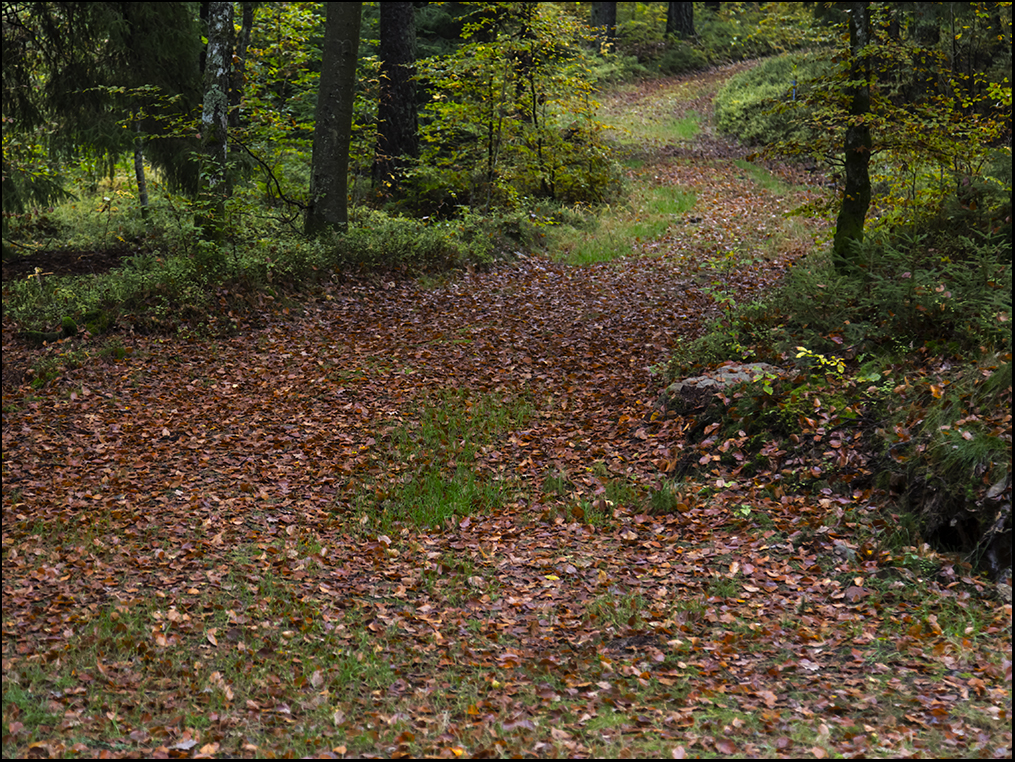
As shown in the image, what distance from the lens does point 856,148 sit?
31.1 feet

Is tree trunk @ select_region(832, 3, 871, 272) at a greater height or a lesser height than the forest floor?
greater

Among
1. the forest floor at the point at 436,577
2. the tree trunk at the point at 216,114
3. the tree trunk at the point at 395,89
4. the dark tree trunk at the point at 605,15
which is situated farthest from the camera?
the dark tree trunk at the point at 605,15

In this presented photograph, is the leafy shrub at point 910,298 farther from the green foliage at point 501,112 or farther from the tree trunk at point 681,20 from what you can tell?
the tree trunk at point 681,20

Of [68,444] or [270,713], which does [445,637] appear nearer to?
[270,713]

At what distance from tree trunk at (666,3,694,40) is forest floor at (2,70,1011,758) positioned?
31141 millimetres

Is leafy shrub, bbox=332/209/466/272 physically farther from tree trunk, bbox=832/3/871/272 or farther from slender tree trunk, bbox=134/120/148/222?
tree trunk, bbox=832/3/871/272

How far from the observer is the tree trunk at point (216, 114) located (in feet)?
37.9

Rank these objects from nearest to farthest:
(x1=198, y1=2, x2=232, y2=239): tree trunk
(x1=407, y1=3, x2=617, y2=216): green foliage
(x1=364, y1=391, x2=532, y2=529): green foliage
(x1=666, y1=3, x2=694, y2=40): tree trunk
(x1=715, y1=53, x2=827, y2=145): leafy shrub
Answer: (x1=364, y1=391, x2=532, y2=529): green foliage
(x1=198, y1=2, x2=232, y2=239): tree trunk
(x1=407, y1=3, x2=617, y2=216): green foliage
(x1=715, y1=53, x2=827, y2=145): leafy shrub
(x1=666, y1=3, x2=694, y2=40): tree trunk

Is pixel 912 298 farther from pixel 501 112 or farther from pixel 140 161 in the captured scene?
pixel 140 161

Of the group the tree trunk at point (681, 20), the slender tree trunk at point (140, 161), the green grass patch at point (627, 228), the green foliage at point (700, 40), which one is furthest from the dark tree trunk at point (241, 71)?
the tree trunk at point (681, 20)

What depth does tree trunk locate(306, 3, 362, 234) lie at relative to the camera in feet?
41.1

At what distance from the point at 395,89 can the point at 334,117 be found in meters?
3.56

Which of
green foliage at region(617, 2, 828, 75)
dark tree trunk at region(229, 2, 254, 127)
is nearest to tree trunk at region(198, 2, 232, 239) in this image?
dark tree trunk at region(229, 2, 254, 127)

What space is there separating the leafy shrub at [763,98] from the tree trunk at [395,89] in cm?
998
